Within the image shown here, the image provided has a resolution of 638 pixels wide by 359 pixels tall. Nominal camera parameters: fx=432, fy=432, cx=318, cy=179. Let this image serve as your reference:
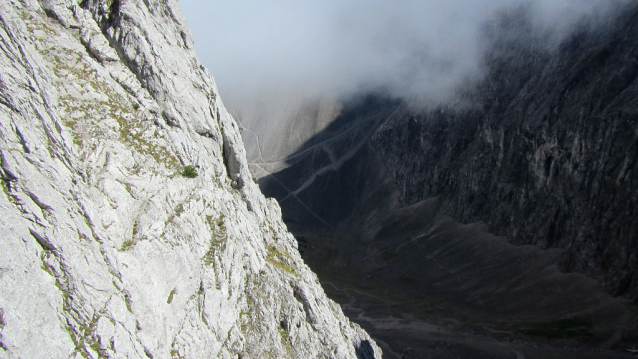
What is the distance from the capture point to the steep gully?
74125 mm

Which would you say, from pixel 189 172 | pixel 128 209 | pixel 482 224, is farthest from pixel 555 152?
pixel 128 209

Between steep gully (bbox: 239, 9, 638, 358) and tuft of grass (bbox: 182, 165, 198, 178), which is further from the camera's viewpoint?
steep gully (bbox: 239, 9, 638, 358)

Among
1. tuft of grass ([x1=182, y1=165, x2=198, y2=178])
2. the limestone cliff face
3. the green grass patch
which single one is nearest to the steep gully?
the green grass patch

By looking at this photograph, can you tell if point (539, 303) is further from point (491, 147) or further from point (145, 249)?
point (145, 249)

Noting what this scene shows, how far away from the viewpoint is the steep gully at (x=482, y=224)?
7412 cm

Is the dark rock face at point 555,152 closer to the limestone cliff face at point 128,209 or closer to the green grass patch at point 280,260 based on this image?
the limestone cliff face at point 128,209

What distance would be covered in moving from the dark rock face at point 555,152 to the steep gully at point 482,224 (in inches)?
14.1

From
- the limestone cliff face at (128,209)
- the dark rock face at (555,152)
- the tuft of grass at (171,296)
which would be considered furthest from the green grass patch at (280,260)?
the dark rock face at (555,152)

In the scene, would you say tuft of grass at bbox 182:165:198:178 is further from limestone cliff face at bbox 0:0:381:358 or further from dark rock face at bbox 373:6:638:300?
dark rock face at bbox 373:6:638:300

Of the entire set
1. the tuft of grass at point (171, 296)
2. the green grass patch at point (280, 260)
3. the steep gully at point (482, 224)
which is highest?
the steep gully at point (482, 224)

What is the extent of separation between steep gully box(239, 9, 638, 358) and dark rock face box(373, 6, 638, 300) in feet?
1.17

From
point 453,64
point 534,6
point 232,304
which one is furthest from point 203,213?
point 453,64

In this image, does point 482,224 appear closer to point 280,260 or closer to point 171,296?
point 280,260

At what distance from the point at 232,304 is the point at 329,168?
450 ft
